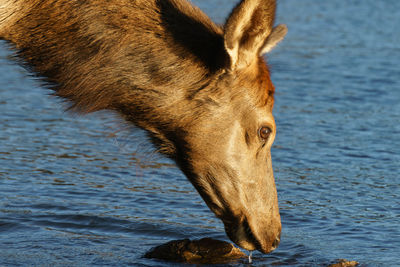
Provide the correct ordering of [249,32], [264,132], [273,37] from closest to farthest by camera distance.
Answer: [249,32]
[273,37]
[264,132]

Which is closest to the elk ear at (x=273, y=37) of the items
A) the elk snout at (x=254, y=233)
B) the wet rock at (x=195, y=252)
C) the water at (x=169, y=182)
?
the water at (x=169, y=182)

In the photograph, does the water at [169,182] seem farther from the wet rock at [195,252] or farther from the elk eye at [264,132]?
the elk eye at [264,132]

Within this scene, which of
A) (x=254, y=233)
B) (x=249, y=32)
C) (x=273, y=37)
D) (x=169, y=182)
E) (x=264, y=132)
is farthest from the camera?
(x=169, y=182)

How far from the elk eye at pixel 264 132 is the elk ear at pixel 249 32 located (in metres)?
0.44

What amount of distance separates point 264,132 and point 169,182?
2.82 metres

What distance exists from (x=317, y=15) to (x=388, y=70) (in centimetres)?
529

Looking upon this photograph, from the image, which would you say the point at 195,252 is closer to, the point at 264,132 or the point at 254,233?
the point at 254,233

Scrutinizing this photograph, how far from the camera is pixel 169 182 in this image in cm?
759

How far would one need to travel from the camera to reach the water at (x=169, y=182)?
608cm

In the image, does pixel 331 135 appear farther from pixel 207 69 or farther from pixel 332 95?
pixel 207 69

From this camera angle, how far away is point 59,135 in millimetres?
8844

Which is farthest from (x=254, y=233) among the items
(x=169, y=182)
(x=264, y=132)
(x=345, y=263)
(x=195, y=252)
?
(x=169, y=182)

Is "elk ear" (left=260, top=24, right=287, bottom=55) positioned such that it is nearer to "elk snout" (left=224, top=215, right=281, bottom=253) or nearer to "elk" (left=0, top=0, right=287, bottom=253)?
"elk" (left=0, top=0, right=287, bottom=253)

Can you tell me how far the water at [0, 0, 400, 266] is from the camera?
19.9 feet
